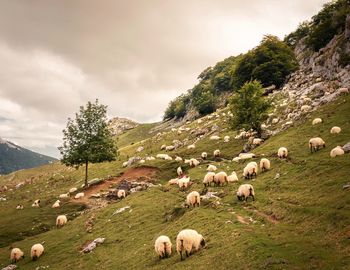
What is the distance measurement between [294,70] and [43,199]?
83.6 metres

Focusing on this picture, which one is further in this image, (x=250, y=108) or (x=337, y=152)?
(x=250, y=108)

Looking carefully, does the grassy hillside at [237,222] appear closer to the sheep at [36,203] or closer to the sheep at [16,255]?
the sheep at [16,255]

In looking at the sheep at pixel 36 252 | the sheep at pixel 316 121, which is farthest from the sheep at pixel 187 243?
the sheep at pixel 316 121

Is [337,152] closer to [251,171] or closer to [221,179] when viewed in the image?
[251,171]

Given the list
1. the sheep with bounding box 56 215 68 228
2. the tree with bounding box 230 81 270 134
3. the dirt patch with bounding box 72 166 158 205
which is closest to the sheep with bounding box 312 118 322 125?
the tree with bounding box 230 81 270 134

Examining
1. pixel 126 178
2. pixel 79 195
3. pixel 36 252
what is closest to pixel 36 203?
pixel 79 195

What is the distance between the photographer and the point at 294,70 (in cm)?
11056

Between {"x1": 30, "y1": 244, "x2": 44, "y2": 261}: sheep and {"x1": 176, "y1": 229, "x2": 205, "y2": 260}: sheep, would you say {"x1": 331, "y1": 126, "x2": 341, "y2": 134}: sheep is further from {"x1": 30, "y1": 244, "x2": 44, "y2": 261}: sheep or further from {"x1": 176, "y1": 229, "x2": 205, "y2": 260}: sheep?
{"x1": 30, "y1": 244, "x2": 44, "y2": 261}: sheep

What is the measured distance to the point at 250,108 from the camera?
2717 inches

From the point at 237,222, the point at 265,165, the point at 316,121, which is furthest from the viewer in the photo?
the point at 316,121

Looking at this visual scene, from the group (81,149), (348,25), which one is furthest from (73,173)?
(348,25)

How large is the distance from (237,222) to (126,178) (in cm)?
→ 4343

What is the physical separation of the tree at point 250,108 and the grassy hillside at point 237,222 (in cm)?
712

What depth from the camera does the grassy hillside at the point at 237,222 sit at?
73.2ft
